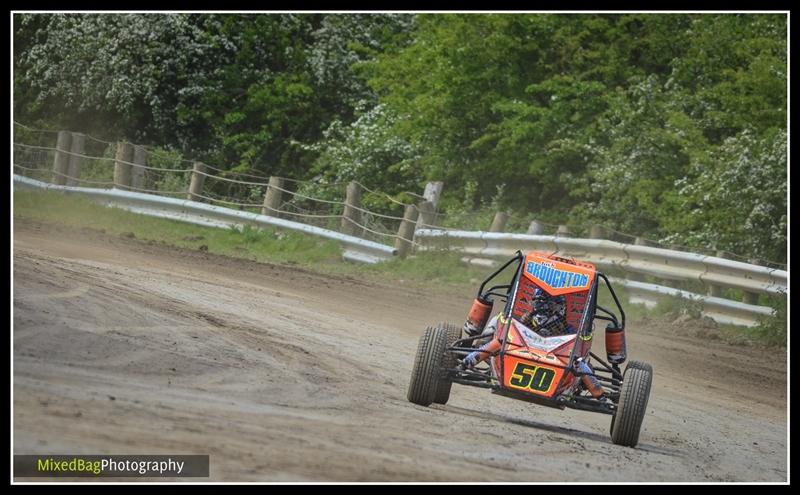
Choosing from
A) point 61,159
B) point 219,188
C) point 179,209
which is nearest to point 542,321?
point 179,209

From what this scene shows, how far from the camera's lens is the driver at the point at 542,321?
1108 centimetres

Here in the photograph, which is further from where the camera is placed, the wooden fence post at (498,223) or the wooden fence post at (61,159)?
the wooden fence post at (61,159)

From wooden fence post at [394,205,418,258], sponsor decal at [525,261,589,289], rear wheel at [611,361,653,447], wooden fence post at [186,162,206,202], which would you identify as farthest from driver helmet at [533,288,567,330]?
wooden fence post at [186,162,206,202]

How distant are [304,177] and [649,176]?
8690 mm

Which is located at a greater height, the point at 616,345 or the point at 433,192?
the point at 433,192

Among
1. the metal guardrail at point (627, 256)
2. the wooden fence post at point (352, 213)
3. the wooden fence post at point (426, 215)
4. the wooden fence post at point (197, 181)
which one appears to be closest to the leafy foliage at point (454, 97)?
the wooden fence post at point (426, 215)

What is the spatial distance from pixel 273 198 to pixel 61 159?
501 cm

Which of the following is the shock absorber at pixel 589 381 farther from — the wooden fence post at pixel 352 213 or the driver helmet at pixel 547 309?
the wooden fence post at pixel 352 213

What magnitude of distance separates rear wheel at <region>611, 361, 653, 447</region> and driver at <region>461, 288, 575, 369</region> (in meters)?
0.80

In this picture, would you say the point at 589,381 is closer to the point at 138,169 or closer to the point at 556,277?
the point at 556,277

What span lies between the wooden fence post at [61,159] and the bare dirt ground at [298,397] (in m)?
9.80

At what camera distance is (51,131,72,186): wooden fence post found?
2739 centimetres

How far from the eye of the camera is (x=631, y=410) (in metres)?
10.6

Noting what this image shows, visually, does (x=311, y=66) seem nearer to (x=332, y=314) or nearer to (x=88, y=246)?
(x=88, y=246)
